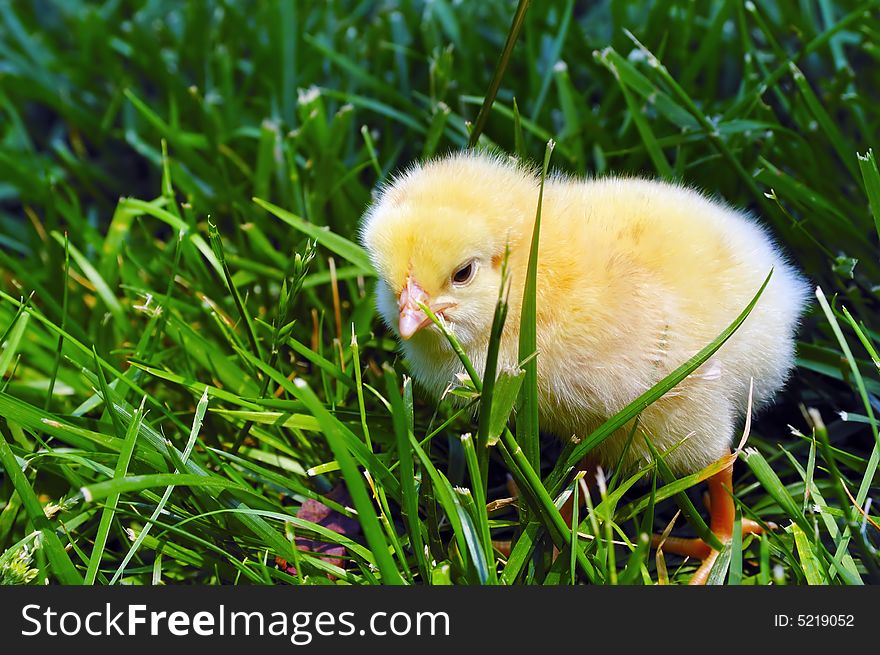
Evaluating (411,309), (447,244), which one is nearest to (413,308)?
(411,309)

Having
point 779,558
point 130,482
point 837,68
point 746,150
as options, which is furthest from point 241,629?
point 837,68

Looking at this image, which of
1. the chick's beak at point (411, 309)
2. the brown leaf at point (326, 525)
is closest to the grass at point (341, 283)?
the brown leaf at point (326, 525)

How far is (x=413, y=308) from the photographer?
1.54 m

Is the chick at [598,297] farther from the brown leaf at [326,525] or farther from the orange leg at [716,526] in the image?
the brown leaf at [326,525]

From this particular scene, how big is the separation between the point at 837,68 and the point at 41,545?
253cm

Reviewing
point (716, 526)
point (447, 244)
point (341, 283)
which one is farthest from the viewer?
point (341, 283)

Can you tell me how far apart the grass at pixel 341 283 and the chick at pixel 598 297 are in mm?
82

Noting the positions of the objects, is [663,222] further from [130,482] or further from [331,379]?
[130,482]

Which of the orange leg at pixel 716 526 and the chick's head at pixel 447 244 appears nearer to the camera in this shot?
the chick's head at pixel 447 244

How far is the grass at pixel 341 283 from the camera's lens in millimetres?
1581

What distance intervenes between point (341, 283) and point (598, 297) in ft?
3.29

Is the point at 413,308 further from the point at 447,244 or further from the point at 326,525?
the point at 326,525

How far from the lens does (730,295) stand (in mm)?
1633

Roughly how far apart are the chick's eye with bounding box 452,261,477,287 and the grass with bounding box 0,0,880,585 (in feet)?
0.69
